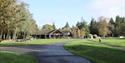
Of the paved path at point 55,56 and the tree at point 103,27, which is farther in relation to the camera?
the tree at point 103,27

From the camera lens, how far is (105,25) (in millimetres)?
187250

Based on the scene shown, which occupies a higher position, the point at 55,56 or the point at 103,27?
the point at 103,27

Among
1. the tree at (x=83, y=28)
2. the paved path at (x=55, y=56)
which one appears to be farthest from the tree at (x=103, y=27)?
the paved path at (x=55, y=56)

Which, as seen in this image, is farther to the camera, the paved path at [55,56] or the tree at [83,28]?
the tree at [83,28]

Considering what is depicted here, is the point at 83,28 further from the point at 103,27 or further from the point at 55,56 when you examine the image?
the point at 55,56

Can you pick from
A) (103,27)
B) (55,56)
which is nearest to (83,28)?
(103,27)

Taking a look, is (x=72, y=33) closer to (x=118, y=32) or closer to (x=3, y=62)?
(x=118, y=32)

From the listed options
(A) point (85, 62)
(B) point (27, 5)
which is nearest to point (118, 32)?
(B) point (27, 5)

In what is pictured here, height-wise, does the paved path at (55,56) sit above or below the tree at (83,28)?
below

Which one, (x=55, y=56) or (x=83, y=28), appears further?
(x=83, y=28)

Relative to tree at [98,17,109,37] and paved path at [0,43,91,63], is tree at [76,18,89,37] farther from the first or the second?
paved path at [0,43,91,63]

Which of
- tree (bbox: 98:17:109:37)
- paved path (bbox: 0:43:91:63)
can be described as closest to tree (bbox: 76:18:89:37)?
tree (bbox: 98:17:109:37)

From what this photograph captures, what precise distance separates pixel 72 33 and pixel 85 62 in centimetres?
16877

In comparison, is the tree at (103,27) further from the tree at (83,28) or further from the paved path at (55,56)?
the paved path at (55,56)
